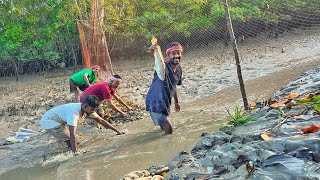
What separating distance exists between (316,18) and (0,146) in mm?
11866

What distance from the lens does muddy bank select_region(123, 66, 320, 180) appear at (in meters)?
2.74

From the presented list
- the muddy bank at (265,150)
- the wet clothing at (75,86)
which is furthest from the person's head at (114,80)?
the muddy bank at (265,150)

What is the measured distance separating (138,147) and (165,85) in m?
1.02

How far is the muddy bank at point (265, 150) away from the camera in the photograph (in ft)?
8.98

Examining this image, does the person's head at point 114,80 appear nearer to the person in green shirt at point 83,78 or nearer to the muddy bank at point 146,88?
the muddy bank at point 146,88

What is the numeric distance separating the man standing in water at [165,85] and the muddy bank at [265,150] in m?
1.42

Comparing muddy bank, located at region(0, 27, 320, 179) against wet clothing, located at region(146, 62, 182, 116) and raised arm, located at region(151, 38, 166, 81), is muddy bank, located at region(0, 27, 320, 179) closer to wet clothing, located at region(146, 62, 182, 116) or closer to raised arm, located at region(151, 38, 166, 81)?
wet clothing, located at region(146, 62, 182, 116)

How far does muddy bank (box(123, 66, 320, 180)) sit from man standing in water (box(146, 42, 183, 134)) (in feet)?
4.66

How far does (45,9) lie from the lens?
1387 cm

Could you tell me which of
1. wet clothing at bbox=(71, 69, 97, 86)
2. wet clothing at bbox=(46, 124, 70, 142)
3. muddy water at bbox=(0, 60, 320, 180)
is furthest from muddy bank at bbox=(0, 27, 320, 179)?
wet clothing at bbox=(71, 69, 97, 86)

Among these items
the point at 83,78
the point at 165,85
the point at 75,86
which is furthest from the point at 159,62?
the point at 75,86

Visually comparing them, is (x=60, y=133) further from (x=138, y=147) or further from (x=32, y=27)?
(x=32, y=27)

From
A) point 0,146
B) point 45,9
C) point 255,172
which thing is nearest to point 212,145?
point 255,172

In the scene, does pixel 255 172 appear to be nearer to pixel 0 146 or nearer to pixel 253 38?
pixel 0 146
